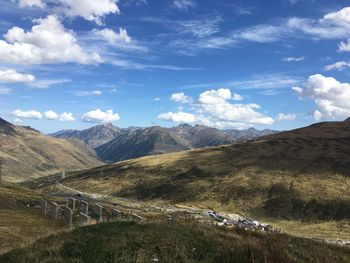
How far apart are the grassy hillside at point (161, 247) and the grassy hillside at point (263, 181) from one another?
10172 cm

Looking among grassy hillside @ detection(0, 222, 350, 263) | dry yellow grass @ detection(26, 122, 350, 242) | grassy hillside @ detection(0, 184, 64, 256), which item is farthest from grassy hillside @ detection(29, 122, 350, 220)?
grassy hillside @ detection(0, 222, 350, 263)

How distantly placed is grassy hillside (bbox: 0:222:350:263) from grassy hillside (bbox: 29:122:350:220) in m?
102

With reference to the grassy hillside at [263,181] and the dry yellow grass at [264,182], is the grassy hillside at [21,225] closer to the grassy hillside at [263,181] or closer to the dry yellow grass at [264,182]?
the dry yellow grass at [264,182]

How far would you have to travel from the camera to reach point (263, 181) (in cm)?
14275

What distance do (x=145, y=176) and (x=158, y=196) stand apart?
3397 centimetres

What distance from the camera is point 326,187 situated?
131 m

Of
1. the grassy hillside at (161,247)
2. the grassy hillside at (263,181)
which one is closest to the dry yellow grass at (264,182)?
the grassy hillside at (263,181)

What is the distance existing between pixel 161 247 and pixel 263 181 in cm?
13046

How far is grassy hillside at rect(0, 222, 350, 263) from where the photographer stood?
15.1 m

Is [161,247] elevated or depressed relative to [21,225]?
elevated

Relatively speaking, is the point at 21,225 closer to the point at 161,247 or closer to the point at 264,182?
the point at 161,247

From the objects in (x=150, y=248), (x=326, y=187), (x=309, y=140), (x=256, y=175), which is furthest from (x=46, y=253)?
(x=309, y=140)

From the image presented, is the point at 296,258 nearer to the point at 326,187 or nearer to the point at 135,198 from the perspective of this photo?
the point at 326,187

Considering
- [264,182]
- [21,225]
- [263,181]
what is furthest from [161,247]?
[263,181]
